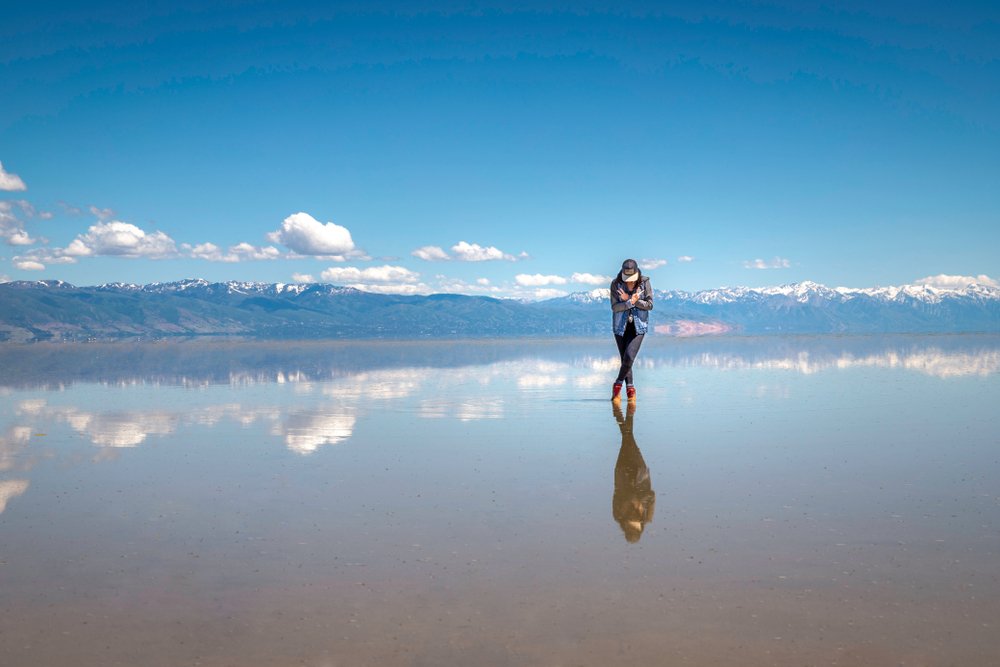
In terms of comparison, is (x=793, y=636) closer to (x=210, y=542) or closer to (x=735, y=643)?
(x=735, y=643)

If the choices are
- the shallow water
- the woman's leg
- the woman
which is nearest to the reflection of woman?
the shallow water

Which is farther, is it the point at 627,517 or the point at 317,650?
the point at 627,517

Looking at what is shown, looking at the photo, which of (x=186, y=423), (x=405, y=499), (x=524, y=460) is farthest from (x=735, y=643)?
(x=186, y=423)

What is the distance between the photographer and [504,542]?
781cm

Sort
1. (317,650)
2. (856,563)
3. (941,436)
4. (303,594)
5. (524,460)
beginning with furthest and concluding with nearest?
1. (941,436)
2. (524,460)
3. (856,563)
4. (303,594)
5. (317,650)

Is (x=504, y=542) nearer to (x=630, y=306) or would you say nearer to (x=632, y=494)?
(x=632, y=494)

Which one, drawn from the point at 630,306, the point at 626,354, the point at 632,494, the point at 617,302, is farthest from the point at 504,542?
the point at 617,302

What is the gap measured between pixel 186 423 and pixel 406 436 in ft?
19.5

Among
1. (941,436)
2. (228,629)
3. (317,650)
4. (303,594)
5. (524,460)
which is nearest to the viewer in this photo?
(317,650)

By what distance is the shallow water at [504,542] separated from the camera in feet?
18.1

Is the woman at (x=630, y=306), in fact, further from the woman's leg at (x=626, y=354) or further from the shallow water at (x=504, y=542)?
the shallow water at (x=504, y=542)

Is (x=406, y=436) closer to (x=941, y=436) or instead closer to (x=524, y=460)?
(x=524, y=460)

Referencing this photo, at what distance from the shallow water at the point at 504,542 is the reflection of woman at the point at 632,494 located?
0.07m

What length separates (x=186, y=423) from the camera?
17.6 meters
